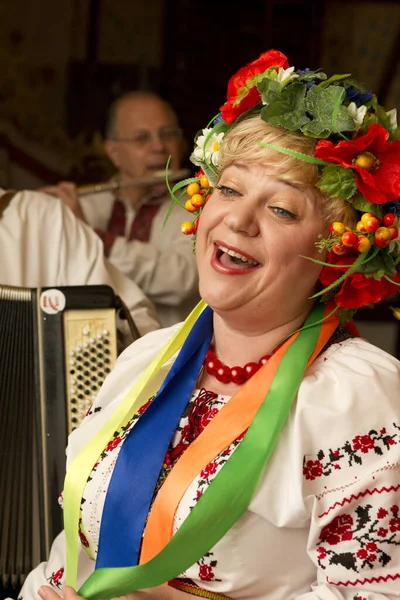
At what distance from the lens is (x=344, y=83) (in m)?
1.60

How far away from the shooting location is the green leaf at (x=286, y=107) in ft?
5.10

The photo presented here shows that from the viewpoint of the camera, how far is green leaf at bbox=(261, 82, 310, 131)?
1556 millimetres

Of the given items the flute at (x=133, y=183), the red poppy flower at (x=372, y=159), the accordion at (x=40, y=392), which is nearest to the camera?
the red poppy flower at (x=372, y=159)

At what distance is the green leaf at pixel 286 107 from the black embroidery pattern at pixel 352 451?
0.50 m

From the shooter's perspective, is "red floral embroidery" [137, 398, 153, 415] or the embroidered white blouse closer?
the embroidered white blouse

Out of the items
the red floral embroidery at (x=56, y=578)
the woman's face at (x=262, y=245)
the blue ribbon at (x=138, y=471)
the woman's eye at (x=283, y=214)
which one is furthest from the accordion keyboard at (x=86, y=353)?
the woman's eye at (x=283, y=214)

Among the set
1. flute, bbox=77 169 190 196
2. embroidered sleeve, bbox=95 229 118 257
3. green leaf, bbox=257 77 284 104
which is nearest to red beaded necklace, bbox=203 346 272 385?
green leaf, bbox=257 77 284 104

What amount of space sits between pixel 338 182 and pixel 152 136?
2778 millimetres

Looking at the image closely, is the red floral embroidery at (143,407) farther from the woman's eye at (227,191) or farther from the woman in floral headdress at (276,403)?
the woman's eye at (227,191)

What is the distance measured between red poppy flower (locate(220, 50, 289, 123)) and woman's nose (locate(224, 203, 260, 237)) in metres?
0.18

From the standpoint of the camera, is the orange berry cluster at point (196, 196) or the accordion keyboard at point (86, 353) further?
the accordion keyboard at point (86, 353)

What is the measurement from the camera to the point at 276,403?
1.53 metres

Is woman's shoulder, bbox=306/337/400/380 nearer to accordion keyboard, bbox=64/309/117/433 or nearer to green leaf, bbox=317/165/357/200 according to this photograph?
green leaf, bbox=317/165/357/200

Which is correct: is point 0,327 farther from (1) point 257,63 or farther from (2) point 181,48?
(2) point 181,48
